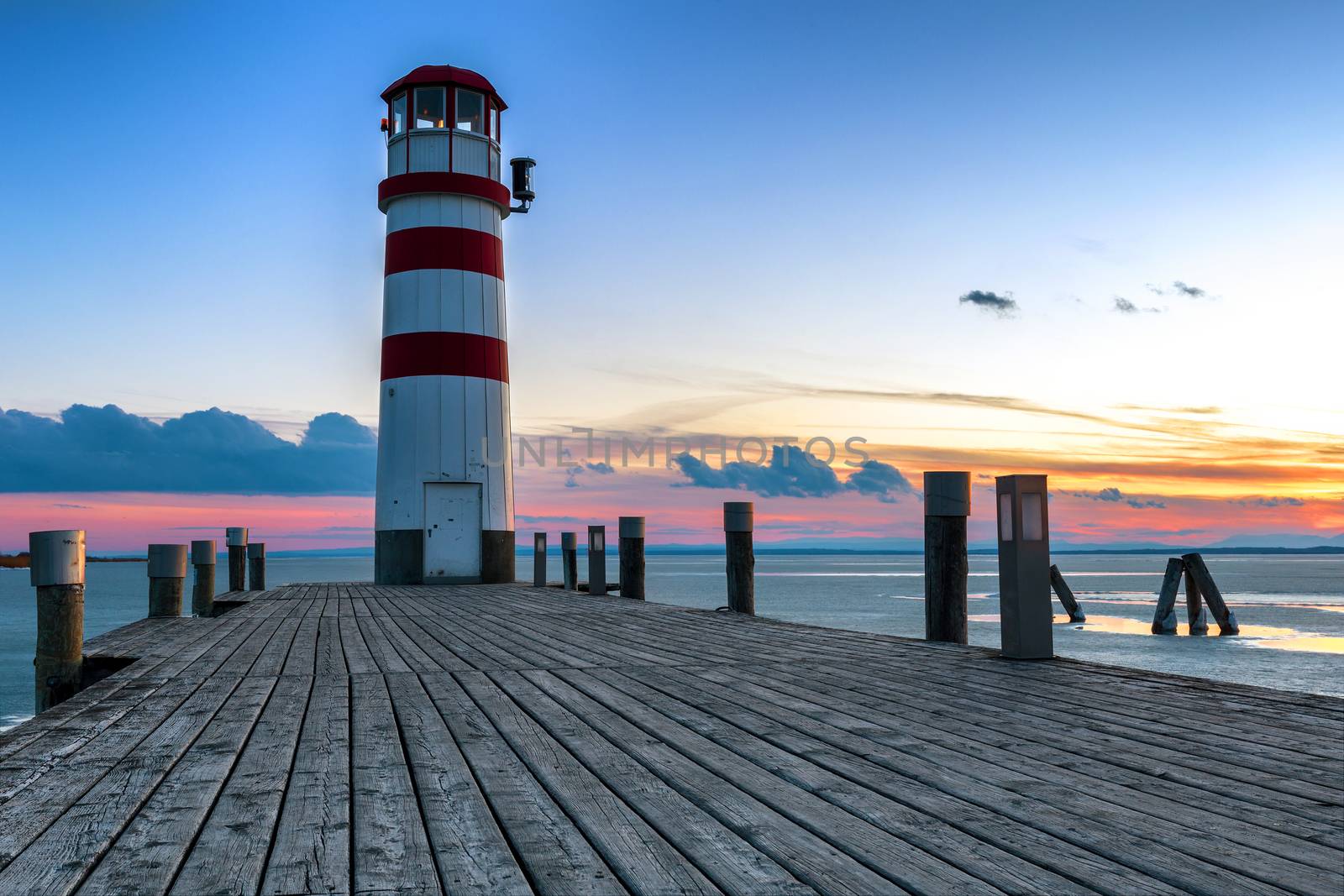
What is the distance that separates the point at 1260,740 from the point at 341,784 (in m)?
3.23

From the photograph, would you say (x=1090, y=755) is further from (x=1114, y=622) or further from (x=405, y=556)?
(x=1114, y=622)

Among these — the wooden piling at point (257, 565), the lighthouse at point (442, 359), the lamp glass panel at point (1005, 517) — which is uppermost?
the lighthouse at point (442, 359)

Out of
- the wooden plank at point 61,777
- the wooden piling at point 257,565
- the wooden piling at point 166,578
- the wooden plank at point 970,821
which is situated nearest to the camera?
the wooden plank at point 970,821

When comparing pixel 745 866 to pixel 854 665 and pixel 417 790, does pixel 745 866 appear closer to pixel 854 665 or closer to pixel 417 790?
pixel 417 790

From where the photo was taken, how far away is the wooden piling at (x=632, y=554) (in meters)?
12.9

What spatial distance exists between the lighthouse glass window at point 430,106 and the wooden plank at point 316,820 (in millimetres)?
15353

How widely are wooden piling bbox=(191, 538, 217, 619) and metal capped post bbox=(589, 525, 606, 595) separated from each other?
206 inches

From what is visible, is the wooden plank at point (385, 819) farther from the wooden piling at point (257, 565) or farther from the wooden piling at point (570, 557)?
the wooden piling at point (257, 565)

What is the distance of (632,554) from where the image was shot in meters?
13.0

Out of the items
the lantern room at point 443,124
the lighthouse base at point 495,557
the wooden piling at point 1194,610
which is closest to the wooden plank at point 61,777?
the lighthouse base at point 495,557

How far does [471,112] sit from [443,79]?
2.33 feet

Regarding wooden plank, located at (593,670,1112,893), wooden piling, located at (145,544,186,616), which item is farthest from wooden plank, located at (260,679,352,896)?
wooden piling, located at (145,544,186,616)

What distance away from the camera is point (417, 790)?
3053 millimetres

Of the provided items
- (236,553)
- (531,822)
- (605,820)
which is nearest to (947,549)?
(605,820)
